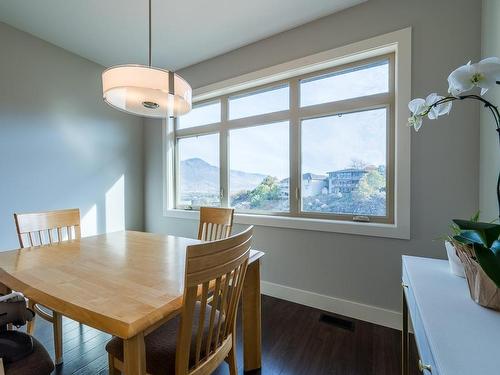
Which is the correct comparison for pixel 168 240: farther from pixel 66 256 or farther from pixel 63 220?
pixel 63 220

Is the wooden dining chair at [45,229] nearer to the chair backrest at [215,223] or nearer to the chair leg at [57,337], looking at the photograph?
the chair leg at [57,337]

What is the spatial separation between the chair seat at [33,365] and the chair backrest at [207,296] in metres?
0.52

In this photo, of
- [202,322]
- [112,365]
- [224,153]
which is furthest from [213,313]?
[224,153]

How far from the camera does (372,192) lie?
78.5 inches

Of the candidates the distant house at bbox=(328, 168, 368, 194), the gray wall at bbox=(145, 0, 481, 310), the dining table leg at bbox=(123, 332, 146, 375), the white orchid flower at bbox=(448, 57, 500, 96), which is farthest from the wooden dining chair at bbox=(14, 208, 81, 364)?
the white orchid flower at bbox=(448, 57, 500, 96)

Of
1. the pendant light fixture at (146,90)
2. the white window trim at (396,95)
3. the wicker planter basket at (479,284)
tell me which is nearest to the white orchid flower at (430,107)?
the wicker planter basket at (479,284)

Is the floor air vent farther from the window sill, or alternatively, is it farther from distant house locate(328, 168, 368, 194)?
distant house locate(328, 168, 368, 194)

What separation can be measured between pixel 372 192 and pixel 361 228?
343 mm

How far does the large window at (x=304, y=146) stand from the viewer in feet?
6.49

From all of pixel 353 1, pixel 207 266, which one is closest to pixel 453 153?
pixel 353 1

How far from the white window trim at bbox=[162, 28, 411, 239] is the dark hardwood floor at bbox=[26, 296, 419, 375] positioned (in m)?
0.78

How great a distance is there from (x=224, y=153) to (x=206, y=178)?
46cm

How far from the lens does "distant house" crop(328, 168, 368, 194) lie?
6.75 ft

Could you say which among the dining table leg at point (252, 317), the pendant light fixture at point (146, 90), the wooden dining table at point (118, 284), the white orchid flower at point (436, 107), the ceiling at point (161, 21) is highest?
the ceiling at point (161, 21)
